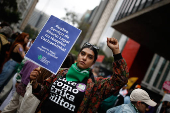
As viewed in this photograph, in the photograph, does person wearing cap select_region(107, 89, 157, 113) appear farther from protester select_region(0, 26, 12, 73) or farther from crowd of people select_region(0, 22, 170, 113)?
protester select_region(0, 26, 12, 73)

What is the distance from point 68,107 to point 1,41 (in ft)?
7.57

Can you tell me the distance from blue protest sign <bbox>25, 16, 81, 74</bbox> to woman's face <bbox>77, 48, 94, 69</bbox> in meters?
0.20

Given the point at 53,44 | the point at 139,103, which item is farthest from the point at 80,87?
the point at 139,103

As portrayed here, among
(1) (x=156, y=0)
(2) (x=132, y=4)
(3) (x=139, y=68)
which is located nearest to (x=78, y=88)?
(1) (x=156, y=0)

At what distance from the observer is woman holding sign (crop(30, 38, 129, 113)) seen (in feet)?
4.36

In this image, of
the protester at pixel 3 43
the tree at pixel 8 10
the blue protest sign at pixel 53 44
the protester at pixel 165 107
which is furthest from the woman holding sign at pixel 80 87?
the tree at pixel 8 10

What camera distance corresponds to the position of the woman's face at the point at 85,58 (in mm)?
1589

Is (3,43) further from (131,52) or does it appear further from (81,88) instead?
(131,52)

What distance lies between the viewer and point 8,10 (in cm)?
2798

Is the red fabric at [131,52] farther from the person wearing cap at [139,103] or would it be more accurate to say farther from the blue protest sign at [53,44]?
the blue protest sign at [53,44]

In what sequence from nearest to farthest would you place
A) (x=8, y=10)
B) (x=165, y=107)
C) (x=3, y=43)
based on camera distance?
(x=3, y=43) → (x=165, y=107) → (x=8, y=10)

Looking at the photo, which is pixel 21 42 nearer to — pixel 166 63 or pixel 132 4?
pixel 132 4

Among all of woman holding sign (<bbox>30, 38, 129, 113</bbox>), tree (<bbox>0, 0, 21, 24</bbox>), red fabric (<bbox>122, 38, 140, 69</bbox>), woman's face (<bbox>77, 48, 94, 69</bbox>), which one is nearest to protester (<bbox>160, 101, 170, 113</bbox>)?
woman holding sign (<bbox>30, 38, 129, 113</bbox>)

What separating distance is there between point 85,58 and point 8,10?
33869mm
